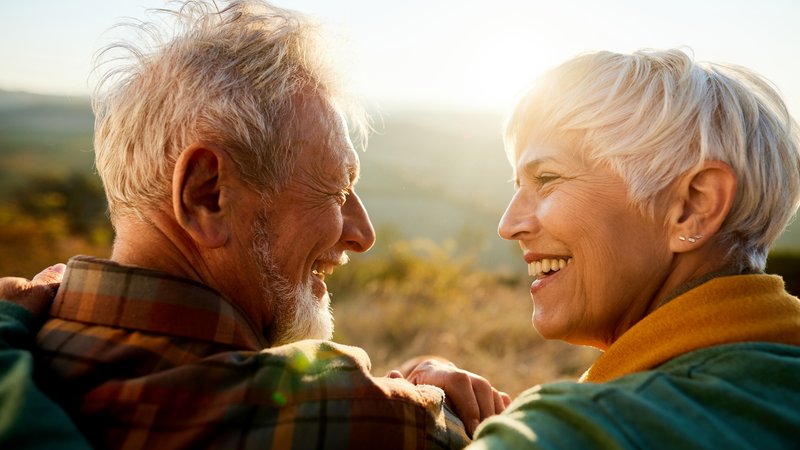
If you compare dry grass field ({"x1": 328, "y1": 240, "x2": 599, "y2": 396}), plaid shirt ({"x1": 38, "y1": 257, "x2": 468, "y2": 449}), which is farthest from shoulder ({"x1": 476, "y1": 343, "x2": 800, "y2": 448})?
dry grass field ({"x1": 328, "y1": 240, "x2": 599, "y2": 396})

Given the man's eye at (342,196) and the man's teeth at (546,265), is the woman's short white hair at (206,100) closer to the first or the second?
the man's eye at (342,196)

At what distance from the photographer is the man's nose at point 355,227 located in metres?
2.57

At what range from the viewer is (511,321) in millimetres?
8477

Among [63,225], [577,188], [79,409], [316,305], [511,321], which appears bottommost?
[511,321]

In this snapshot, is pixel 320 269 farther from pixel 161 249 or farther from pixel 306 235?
pixel 161 249

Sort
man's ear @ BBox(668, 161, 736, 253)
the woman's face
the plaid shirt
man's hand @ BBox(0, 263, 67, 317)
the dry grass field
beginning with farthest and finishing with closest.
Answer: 1. the dry grass field
2. the woman's face
3. man's ear @ BBox(668, 161, 736, 253)
4. man's hand @ BBox(0, 263, 67, 317)
5. the plaid shirt

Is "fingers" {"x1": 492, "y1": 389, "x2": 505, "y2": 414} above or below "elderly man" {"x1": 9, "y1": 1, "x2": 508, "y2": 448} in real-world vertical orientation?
below

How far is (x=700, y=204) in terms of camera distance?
81.4 inches

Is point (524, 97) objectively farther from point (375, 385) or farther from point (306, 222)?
point (375, 385)

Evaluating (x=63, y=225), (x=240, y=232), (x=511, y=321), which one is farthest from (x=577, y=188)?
(x=63, y=225)

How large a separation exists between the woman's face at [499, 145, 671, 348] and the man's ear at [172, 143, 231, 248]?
3.23ft

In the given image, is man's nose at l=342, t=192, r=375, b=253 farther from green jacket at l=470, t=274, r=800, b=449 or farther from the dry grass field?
the dry grass field

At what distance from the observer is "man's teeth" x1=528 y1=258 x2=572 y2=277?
229 cm

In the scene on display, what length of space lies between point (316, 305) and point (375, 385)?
0.78 metres
